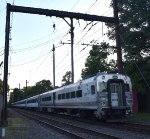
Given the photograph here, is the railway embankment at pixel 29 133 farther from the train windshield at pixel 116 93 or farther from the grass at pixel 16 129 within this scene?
the train windshield at pixel 116 93

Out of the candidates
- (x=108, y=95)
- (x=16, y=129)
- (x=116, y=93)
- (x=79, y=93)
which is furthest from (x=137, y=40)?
(x=16, y=129)

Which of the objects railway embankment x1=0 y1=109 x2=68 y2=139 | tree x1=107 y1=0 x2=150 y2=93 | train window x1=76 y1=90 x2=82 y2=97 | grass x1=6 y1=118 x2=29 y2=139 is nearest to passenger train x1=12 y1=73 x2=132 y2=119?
train window x1=76 y1=90 x2=82 y2=97

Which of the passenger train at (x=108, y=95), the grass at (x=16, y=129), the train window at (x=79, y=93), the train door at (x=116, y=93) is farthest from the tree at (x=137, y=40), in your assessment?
the grass at (x=16, y=129)

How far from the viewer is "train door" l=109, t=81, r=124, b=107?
971 inches

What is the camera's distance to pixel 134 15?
120 feet

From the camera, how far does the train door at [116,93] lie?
24672 millimetres

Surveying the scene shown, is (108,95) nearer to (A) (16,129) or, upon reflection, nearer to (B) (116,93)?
(B) (116,93)

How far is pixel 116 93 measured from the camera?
987 inches

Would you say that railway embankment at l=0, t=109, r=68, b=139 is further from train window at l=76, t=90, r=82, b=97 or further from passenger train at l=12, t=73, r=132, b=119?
train window at l=76, t=90, r=82, b=97

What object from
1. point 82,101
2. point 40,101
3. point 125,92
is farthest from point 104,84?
point 40,101

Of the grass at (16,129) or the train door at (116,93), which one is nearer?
the grass at (16,129)

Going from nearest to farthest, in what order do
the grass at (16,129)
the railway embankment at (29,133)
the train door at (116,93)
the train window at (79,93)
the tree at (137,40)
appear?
the railway embankment at (29,133) < the grass at (16,129) < the train door at (116,93) < the train window at (79,93) < the tree at (137,40)

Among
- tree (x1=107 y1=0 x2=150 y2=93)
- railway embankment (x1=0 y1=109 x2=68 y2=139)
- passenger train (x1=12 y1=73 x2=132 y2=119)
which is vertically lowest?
railway embankment (x1=0 y1=109 x2=68 y2=139)

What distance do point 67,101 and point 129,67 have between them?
23.0ft
